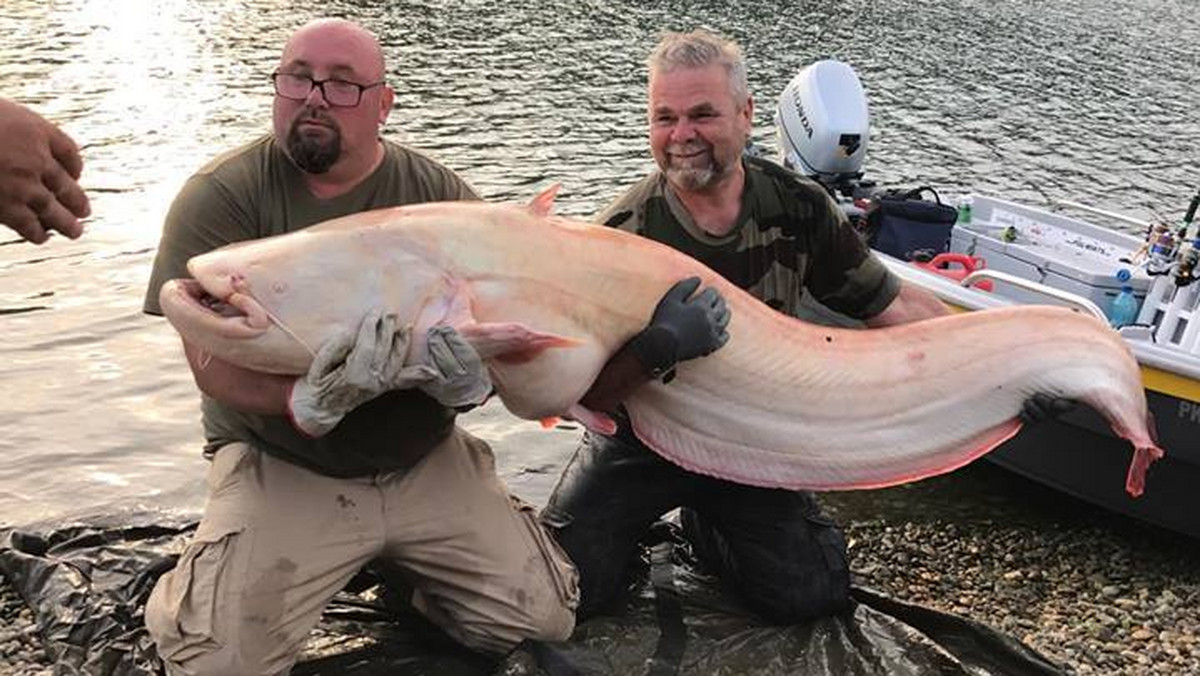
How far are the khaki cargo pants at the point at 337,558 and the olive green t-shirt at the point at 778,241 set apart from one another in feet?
3.59

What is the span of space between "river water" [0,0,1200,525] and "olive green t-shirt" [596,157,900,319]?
8.30 ft

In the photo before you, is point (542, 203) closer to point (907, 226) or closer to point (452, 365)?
point (452, 365)

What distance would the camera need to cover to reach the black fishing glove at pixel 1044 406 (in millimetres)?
3910

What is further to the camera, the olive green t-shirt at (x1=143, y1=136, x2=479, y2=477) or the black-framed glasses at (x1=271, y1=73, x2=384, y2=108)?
the black-framed glasses at (x1=271, y1=73, x2=384, y2=108)

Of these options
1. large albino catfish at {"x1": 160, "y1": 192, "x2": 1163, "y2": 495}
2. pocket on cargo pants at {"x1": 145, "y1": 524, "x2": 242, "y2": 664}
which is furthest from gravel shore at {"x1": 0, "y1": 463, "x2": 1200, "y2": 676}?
large albino catfish at {"x1": 160, "y1": 192, "x2": 1163, "y2": 495}

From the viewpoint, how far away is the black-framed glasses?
3.87m

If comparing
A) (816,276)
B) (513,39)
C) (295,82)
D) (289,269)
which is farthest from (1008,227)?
(513,39)

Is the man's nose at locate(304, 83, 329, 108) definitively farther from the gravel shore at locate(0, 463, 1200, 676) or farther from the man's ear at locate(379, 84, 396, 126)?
the gravel shore at locate(0, 463, 1200, 676)

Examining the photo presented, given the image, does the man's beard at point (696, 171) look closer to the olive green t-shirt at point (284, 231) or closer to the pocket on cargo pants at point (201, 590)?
the olive green t-shirt at point (284, 231)

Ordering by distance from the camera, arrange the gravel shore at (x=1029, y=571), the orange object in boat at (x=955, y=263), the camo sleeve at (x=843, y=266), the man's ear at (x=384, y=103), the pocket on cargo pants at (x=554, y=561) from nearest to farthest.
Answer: the man's ear at (x=384, y=103)
the pocket on cargo pants at (x=554, y=561)
the camo sleeve at (x=843, y=266)
the gravel shore at (x=1029, y=571)
the orange object in boat at (x=955, y=263)

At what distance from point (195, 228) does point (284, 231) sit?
28cm

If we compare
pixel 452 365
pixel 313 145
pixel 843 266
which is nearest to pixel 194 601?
pixel 452 365

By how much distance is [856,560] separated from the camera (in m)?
5.61

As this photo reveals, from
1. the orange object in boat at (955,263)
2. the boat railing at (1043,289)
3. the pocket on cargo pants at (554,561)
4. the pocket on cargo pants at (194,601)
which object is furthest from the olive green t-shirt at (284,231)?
the orange object in boat at (955,263)
